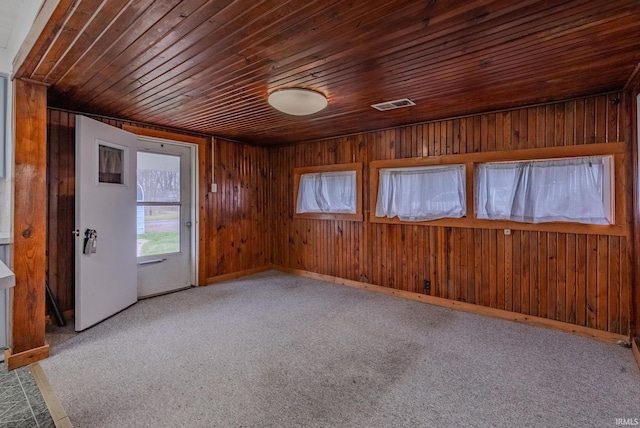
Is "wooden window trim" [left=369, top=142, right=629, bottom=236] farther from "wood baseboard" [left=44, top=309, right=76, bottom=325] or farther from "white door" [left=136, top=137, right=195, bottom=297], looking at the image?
"wood baseboard" [left=44, top=309, right=76, bottom=325]

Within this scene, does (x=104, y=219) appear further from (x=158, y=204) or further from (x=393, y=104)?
(x=393, y=104)

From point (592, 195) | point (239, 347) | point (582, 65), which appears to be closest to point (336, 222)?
point (239, 347)

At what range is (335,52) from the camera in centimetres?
209

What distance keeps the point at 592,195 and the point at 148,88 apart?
4060 millimetres

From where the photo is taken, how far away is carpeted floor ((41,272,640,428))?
1854mm

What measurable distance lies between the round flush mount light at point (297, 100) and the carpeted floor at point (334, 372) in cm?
207

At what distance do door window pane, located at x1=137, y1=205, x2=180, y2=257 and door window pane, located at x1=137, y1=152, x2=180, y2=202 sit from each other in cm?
14

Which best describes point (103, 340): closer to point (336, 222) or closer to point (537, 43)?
point (336, 222)

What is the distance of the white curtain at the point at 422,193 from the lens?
3699 millimetres

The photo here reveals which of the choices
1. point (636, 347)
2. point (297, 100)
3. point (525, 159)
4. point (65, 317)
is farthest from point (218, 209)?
point (636, 347)

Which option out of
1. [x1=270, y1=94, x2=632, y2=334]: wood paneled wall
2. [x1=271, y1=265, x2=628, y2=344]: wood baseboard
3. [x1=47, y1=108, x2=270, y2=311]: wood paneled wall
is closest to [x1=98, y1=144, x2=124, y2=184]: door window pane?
[x1=47, y1=108, x2=270, y2=311]: wood paneled wall

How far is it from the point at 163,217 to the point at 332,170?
2.48 m

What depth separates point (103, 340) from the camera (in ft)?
9.25

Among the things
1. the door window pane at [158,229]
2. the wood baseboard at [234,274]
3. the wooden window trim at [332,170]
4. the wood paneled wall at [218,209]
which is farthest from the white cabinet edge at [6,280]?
the wooden window trim at [332,170]
